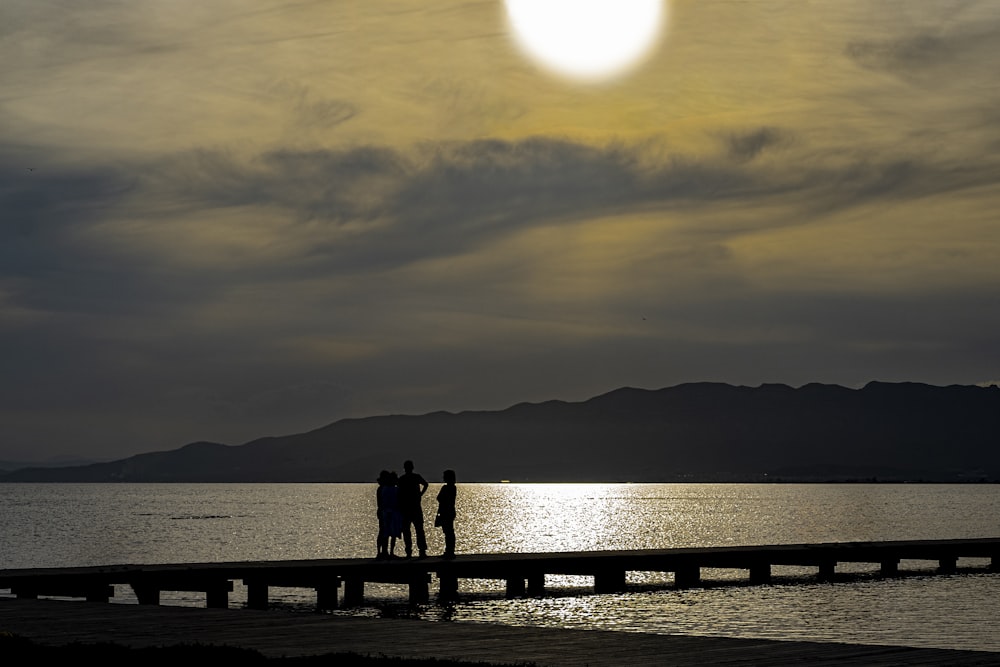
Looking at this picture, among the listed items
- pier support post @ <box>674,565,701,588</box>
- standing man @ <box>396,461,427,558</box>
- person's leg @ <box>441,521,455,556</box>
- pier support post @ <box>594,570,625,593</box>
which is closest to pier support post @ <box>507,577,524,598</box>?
pier support post @ <box>594,570,625,593</box>

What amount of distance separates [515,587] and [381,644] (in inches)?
931

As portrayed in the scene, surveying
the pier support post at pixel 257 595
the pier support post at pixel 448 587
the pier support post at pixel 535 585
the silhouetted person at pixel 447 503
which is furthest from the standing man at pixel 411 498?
the pier support post at pixel 535 585

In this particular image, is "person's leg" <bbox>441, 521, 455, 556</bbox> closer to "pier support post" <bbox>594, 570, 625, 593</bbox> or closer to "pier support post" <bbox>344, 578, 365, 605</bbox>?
"pier support post" <bbox>344, 578, 365, 605</bbox>

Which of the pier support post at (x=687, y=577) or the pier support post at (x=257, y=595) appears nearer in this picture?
the pier support post at (x=257, y=595)

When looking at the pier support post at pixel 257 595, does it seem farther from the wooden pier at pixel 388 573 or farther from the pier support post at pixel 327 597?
the pier support post at pixel 327 597

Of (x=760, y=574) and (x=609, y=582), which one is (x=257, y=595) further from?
(x=760, y=574)

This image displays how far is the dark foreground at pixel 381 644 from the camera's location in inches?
667

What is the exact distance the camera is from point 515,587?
42.4 meters

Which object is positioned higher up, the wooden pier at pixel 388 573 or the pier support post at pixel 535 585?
the wooden pier at pixel 388 573

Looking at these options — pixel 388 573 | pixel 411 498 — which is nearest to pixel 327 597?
pixel 388 573

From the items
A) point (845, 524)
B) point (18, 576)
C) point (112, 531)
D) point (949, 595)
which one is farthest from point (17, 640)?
point (845, 524)

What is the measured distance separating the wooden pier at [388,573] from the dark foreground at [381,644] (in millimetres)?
11383

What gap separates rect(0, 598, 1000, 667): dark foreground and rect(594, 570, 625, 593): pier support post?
21784 mm

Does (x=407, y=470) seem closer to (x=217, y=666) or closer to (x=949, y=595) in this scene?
(x=217, y=666)
